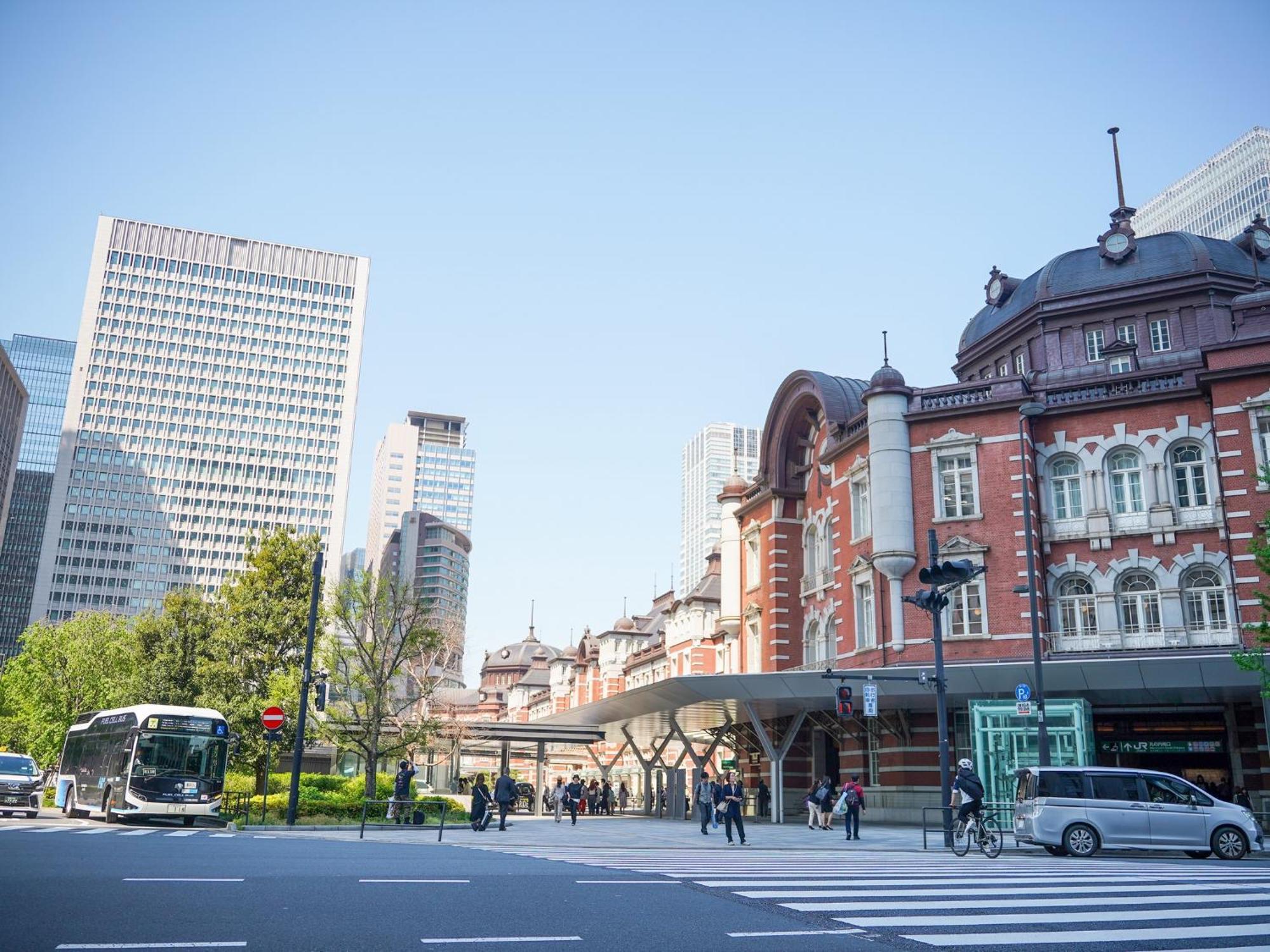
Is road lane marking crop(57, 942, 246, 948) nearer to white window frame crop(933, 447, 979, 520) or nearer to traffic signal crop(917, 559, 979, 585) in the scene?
traffic signal crop(917, 559, 979, 585)

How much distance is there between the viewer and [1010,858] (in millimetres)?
18562

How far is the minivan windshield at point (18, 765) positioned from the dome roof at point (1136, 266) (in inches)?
1410

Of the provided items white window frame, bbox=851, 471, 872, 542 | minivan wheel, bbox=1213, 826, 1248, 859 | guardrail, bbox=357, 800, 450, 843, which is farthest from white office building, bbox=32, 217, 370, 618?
minivan wheel, bbox=1213, 826, 1248, 859

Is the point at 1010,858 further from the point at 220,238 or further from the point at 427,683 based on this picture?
the point at 220,238

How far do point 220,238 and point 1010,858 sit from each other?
131m

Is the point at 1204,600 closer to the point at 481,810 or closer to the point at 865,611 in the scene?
the point at 865,611

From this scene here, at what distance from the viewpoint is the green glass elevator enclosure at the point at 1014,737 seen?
27844 millimetres

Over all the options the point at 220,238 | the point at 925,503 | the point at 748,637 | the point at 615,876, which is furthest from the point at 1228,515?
the point at 220,238

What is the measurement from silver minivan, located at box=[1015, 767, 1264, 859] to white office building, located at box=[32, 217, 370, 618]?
10933 centimetres

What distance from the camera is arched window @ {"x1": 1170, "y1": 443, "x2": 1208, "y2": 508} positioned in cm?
3159

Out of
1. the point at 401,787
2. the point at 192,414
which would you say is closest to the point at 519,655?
the point at 192,414

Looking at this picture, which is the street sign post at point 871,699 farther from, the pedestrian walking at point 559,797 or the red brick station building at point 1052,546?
the pedestrian walking at point 559,797

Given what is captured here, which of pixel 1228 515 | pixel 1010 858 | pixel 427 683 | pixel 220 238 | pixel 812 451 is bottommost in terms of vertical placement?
pixel 1010 858

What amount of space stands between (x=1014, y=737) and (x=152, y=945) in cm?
2607
